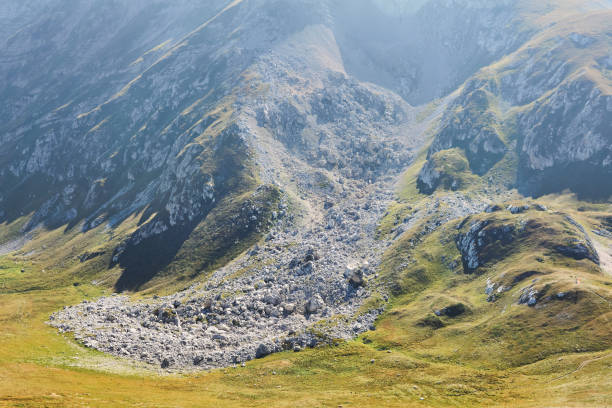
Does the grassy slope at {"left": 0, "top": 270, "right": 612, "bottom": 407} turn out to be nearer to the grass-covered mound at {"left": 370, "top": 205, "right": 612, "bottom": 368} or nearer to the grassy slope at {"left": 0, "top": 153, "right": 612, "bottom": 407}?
the grassy slope at {"left": 0, "top": 153, "right": 612, "bottom": 407}

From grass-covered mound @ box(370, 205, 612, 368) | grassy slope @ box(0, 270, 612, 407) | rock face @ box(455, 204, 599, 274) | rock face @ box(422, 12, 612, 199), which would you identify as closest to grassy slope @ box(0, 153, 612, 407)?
grassy slope @ box(0, 270, 612, 407)

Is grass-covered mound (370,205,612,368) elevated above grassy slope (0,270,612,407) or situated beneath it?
situated beneath

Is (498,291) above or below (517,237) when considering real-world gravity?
below

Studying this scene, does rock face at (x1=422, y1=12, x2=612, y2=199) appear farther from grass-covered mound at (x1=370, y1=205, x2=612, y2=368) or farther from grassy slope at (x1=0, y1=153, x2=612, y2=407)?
grassy slope at (x1=0, y1=153, x2=612, y2=407)

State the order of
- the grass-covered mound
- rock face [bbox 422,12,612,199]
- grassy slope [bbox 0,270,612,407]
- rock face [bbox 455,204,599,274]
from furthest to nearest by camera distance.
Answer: rock face [bbox 422,12,612,199] < rock face [bbox 455,204,599,274] < the grass-covered mound < grassy slope [bbox 0,270,612,407]

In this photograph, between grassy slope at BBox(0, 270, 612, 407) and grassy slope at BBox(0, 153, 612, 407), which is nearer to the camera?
grassy slope at BBox(0, 270, 612, 407)

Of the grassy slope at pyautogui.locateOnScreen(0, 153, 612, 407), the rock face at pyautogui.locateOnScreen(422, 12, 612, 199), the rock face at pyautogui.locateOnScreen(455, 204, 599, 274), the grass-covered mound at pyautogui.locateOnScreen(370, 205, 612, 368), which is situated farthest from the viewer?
the rock face at pyautogui.locateOnScreen(422, 12, 612, 199)

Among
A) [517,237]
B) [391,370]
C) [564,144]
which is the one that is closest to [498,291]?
[517,237]

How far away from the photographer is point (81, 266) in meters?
187

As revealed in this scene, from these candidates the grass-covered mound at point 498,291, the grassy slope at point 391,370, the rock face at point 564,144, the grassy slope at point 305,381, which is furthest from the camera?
the rock face at point 564,144

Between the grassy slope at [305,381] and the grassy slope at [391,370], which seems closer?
the grassy slope at [305,381]

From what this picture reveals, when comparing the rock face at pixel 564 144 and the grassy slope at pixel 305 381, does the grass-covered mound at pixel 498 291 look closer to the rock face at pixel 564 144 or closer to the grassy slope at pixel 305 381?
the grassy slope at pixel 305 381

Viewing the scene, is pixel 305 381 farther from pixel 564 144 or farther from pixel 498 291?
pixel 564 144

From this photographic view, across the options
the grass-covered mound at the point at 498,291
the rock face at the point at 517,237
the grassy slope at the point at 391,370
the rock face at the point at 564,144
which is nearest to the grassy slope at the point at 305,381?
the grassy slope at the point at 391,370
